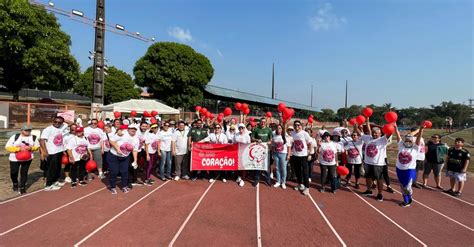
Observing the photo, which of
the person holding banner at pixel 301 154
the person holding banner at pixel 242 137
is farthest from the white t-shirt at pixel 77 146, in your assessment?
the person holding banner at pixel 301 154

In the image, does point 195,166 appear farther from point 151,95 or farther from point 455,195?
point 151,95

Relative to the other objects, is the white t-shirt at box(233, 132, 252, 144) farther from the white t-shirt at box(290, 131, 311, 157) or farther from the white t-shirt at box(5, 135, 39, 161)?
the white t-shirt at box(5, 135, 39, 161)

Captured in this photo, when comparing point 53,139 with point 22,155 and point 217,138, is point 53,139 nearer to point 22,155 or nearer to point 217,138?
point 22,155

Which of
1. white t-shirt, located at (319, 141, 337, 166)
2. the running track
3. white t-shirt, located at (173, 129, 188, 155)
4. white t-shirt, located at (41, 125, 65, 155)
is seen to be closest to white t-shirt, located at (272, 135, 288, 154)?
white t-shirt, located at (319, 141, 337, 166)

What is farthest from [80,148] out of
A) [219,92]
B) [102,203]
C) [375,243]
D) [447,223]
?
[219,92]

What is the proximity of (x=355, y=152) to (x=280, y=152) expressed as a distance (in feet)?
6.63

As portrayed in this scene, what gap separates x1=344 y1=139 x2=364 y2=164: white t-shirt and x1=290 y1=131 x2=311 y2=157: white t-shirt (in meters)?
1.25

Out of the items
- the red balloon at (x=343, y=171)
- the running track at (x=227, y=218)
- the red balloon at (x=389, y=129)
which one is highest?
the red balloon at (x=389, y=129)

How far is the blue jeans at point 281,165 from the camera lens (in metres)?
6.98

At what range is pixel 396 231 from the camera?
4.66m

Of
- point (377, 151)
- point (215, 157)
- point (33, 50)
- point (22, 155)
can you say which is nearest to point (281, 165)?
point (215, 157)

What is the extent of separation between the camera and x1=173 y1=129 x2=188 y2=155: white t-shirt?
7.42m

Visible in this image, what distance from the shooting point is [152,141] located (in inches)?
284

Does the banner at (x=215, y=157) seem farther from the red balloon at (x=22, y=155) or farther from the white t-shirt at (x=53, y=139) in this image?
the red balloon at (x=22, y=155)
